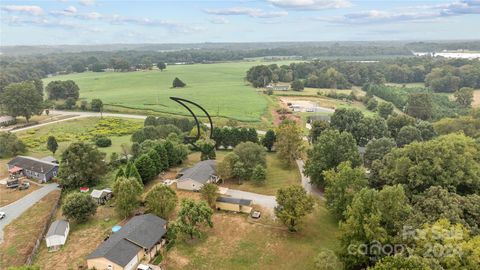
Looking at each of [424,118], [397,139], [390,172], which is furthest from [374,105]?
[390,172]

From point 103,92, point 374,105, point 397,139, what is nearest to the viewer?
point 397,139

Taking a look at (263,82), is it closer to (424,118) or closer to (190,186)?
(424,118)

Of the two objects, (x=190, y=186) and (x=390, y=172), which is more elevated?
(x=390, y=172)

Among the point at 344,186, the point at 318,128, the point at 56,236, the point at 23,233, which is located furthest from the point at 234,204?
the point at 318,128

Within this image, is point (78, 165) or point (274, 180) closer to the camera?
point (78, 165)

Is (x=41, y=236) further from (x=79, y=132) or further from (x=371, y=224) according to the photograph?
(x=79, y=132)
